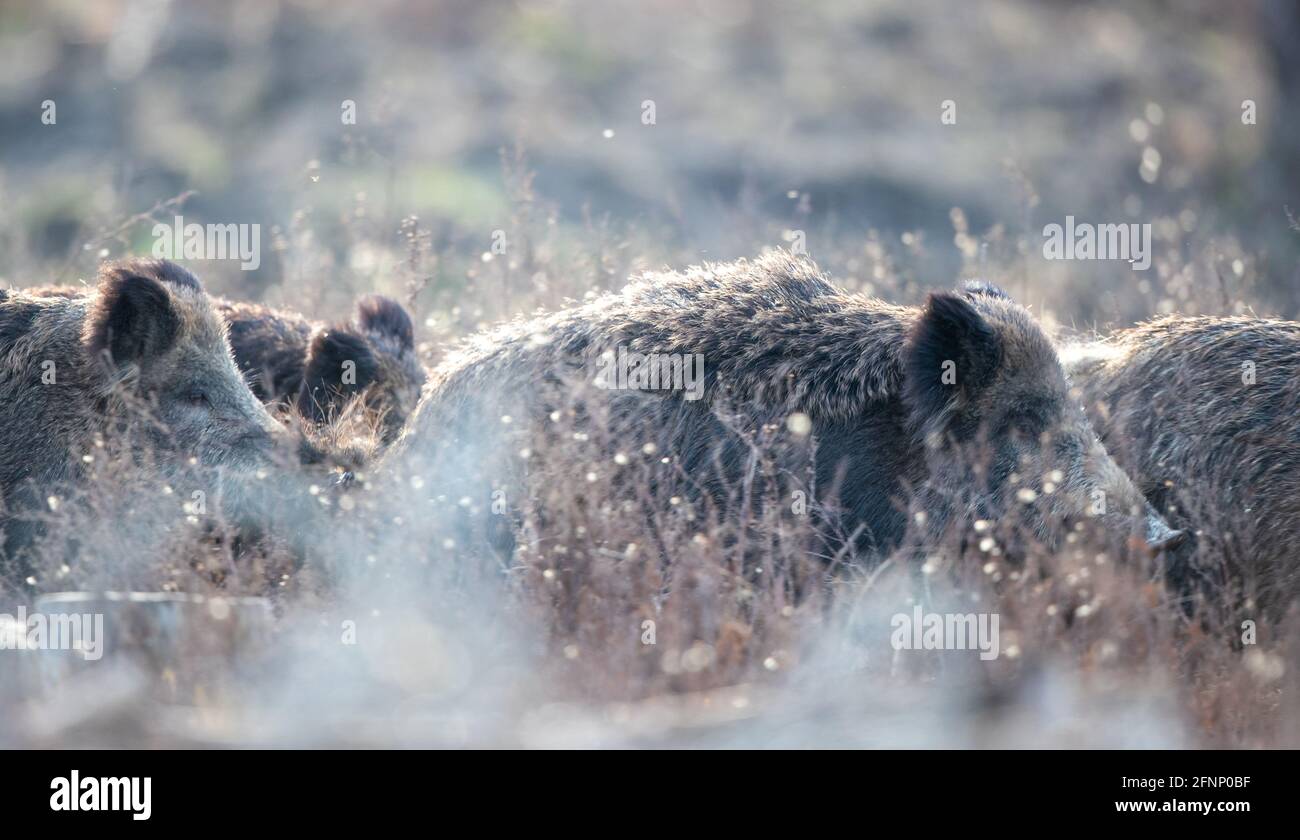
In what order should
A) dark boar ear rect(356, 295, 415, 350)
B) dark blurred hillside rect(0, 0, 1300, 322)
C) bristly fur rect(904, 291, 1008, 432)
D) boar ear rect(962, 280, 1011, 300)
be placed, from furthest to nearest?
dark blurred hillside rect(0, 0, 1300, 322) → dark boar ear rect(356, 295, 415, 350) → boar ear rect(962, 280, 1011, 300) → bristly fur rect(904, 291, 1008, 432)

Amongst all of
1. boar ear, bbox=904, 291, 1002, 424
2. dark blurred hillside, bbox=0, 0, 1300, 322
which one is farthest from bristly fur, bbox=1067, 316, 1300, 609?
dark blurred hillside, bbox=0, 0, 1300, 322

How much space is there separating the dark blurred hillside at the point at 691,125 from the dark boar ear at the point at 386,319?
66.7 inches

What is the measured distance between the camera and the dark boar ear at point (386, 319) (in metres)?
8.45

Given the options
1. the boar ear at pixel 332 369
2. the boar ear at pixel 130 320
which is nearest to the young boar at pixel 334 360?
the boar ear at pixel 332 369

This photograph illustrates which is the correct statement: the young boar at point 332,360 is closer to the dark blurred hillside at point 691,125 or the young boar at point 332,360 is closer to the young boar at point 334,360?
the young boar at point 334,360

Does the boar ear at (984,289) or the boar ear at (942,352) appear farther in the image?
the boar ear at (984,289)

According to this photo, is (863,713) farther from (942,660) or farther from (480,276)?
Result: (480,276)

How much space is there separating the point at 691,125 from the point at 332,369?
14730 mm

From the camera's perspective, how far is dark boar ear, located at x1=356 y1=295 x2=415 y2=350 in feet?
27.7

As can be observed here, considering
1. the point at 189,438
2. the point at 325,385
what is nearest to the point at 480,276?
the point at 325,385

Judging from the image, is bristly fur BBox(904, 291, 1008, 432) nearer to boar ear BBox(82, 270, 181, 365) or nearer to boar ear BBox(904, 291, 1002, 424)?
boar ear BBox(904, 291, 1002, 424)

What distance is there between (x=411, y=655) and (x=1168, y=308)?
662 centimetres

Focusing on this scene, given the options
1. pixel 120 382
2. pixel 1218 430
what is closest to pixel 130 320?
pixel 120 382

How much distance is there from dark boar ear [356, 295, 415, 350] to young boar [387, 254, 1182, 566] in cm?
184
